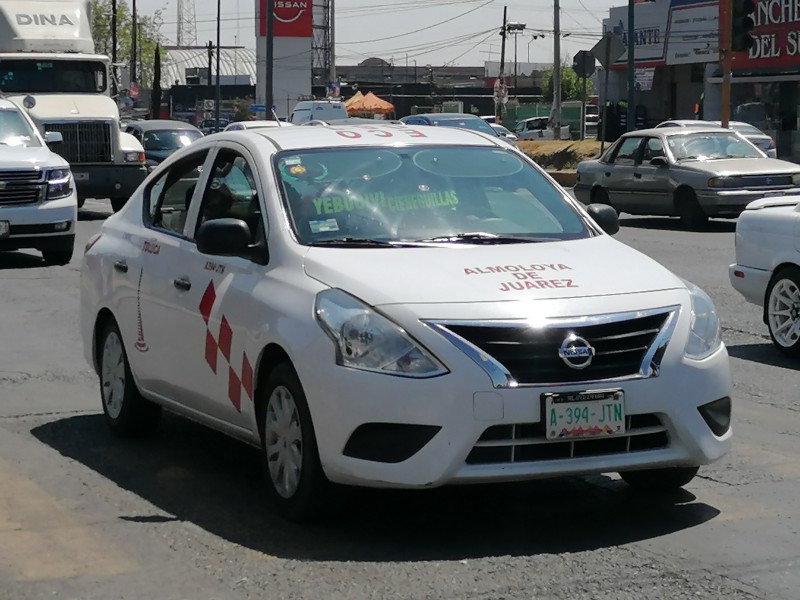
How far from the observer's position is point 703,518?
6.22m

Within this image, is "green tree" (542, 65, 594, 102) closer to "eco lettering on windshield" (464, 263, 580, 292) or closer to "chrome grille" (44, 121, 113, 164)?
"chrome grille" (44, 121, 113, 164)

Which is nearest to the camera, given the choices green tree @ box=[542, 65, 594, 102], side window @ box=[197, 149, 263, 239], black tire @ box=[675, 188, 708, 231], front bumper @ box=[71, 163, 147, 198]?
side window @ box=[197, 149, 263, 239]

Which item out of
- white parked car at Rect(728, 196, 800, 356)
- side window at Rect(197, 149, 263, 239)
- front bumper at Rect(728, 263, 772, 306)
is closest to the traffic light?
white parked car at Rect(728, 196, 800, 356)

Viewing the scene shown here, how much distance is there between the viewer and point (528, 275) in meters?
6.04

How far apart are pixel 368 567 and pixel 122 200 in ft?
73.4

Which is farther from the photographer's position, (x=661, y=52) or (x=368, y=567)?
(x=661, y=52)

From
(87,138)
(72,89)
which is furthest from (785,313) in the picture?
(72,89)

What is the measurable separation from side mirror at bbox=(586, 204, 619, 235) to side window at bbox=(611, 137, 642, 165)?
16.8 m

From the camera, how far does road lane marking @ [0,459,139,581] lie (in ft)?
18.4

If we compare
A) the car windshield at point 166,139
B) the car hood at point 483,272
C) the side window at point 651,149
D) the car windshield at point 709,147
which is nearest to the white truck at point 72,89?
the car windshield at point 166,139

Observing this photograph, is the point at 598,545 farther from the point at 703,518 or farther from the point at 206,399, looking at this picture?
the point at 206,399

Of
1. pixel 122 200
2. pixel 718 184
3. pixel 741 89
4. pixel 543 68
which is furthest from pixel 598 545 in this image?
pixel 543 68

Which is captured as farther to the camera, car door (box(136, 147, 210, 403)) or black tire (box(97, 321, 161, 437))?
black tire (box(97, 321, 161, 437))

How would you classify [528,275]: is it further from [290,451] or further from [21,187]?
[21,187]
